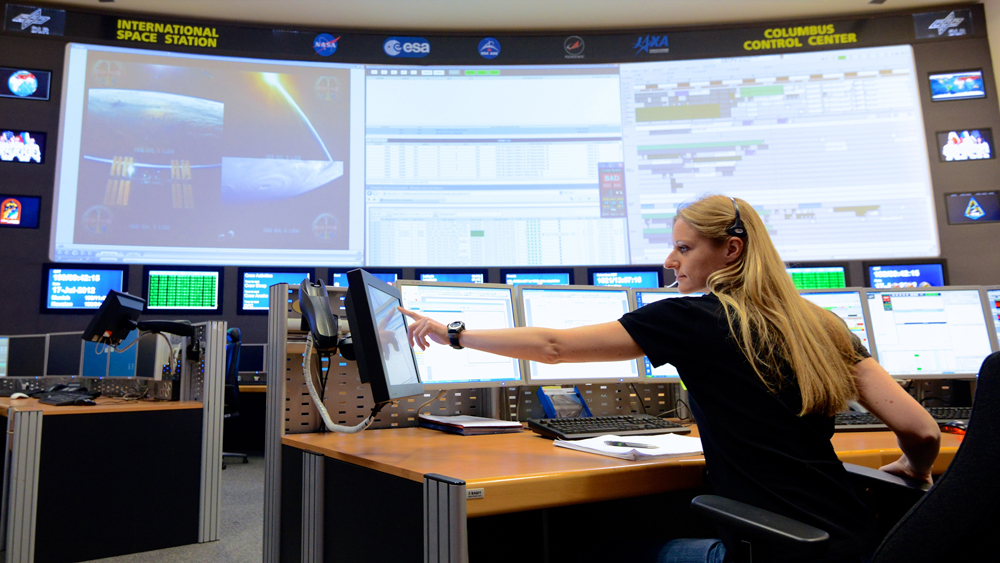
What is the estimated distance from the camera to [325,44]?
472 cm

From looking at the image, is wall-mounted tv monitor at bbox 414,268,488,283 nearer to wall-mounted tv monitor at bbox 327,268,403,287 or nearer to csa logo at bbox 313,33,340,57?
wall-mounted tv monitor at bbox 327,268,403,287

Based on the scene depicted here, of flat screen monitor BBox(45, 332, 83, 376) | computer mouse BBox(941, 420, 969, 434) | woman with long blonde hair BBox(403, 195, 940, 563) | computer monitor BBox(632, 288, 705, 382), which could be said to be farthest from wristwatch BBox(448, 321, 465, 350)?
flat screen monitor BBox(45, 332, 83, 376)

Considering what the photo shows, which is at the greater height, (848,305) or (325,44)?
(325,44)

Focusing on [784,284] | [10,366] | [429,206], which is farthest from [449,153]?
[784,284]

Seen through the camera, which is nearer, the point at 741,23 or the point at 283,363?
the point at 283,363

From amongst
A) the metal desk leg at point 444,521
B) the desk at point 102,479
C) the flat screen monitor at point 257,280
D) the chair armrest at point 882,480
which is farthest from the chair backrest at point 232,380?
the chair armrest at point 882,480

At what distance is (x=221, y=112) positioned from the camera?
445 centimetres

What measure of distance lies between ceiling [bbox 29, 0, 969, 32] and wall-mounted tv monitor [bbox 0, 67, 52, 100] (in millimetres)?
542

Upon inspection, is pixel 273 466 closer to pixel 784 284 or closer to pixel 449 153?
pixel 784 284

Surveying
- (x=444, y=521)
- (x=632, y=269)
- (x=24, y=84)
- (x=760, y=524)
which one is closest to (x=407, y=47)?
(x=632, y=269)

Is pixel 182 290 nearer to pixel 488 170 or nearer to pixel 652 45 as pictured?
pixel 488 170

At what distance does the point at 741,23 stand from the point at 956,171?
202 cm

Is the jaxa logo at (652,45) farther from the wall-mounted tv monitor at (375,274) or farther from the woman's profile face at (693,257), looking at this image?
the woman's profile face at (693,257)

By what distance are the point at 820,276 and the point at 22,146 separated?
6.02 meters
